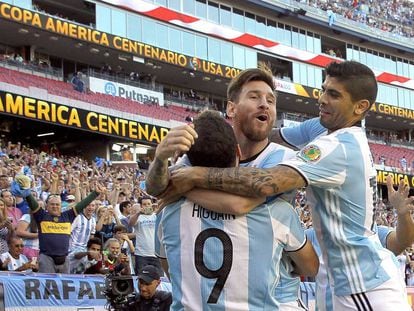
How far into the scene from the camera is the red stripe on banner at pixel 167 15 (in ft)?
131

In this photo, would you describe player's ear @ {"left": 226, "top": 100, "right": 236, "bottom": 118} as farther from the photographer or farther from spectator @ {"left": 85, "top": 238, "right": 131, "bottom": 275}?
spectator @ {"left": 85, "top": 238, "right": 131, "bottom": 275}

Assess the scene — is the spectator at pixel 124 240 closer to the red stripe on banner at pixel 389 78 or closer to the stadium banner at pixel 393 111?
the stadium banner at pixel 393 111

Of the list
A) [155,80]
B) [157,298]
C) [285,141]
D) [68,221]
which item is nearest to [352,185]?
[285,141]

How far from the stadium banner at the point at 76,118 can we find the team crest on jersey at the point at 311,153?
27286 millimetres

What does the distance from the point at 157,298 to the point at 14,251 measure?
263cm

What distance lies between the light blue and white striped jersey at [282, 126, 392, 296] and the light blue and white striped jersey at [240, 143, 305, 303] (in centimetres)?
25

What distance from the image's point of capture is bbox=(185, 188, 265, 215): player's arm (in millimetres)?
3191

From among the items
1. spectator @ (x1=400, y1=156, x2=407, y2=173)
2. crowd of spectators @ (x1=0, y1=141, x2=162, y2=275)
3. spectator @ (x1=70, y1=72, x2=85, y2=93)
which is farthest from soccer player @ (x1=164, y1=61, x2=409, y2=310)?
spectator @ (x1=400, y1=156, x2=407, y2=173)

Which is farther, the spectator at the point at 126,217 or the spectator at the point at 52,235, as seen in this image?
the spectator at the point at 126,217

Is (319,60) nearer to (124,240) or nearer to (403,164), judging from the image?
(403,164)

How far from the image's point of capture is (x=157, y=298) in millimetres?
7656

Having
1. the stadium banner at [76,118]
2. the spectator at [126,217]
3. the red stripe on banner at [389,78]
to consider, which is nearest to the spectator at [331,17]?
the red stripe on banner at [389,78]

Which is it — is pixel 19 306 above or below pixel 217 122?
below

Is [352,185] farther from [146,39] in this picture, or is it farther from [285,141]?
[146,39]
